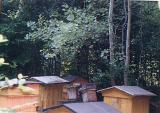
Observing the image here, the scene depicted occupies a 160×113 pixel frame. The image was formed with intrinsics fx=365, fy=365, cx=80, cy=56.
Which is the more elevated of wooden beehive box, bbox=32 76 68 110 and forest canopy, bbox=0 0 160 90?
forest canopy, bbox=0 0 160 90

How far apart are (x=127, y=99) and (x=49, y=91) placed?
2543 mm

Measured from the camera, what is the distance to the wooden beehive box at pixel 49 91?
11.3 meters

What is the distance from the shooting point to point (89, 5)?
15.3 m

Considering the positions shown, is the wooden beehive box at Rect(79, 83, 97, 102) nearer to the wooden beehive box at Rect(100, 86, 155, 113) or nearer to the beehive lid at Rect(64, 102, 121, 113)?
the wooden beehive box at Rect(100, 86, 155, 113)

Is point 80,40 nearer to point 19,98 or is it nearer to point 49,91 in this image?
point 49,91

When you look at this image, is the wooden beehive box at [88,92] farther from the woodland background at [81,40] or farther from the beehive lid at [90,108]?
the beehive lid at [90,108]

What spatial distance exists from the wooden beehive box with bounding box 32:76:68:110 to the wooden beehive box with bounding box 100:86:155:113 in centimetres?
157

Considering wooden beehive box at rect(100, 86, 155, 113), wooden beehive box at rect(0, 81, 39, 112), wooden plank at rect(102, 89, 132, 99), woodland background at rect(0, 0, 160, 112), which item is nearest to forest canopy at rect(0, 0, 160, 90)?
woodland background at rect(0, 0, 160, 112)

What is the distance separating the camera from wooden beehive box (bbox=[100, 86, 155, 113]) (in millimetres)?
11742

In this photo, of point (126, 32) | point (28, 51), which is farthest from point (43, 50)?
point (126, 32)

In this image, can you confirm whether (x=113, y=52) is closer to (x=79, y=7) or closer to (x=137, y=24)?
(x=137, y=24)

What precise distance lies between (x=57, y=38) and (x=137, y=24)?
3.66m

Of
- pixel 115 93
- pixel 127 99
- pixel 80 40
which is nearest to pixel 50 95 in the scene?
pixel 115 93

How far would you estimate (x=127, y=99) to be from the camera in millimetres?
11844
